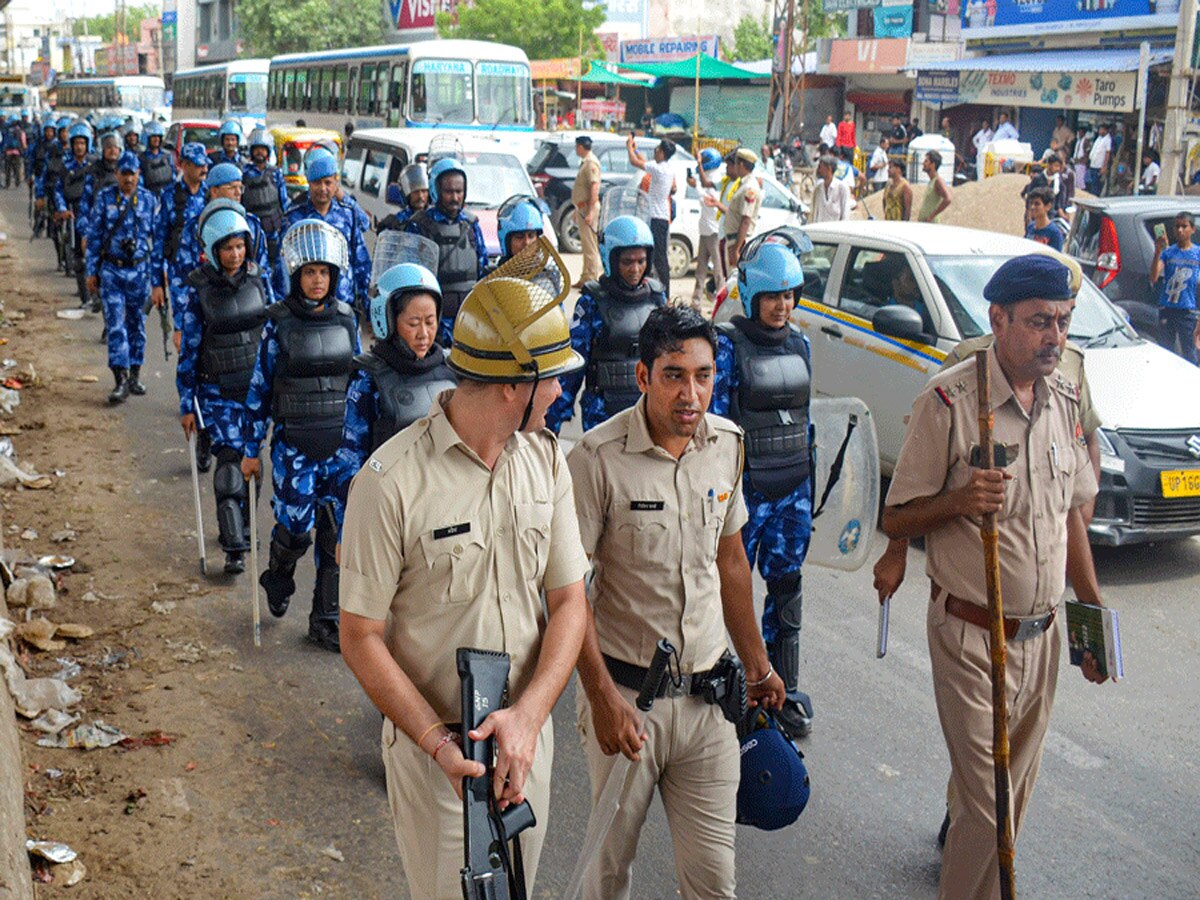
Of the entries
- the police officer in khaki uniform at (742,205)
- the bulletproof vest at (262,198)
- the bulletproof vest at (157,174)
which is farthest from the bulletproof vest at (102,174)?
the police officer in khaki uniform at (742,205)

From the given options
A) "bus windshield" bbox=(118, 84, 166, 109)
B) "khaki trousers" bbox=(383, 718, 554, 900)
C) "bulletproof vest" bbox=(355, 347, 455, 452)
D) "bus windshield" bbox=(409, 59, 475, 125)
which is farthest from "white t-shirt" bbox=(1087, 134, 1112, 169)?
"bus windshield" bbox=(118, 84, 166, 109)

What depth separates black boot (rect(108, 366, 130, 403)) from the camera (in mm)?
11523

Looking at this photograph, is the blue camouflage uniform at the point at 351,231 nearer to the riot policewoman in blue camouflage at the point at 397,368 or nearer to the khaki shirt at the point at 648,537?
the riot policewoman in blue camouflage at the point at 397,368

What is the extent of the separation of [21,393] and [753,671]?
975 cm

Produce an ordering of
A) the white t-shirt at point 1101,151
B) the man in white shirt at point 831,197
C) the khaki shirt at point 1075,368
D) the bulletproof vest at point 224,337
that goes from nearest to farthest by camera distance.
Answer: the khaki shirt at point 1075,368, the bulletproof vest at point 224,337, the man in white shirt at point 831,197, the white t-shirt at point 1101,151

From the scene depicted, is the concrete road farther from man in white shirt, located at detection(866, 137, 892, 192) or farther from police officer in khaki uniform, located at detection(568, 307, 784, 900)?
man in white shirt, located at detection(866, 137, 892, 192)

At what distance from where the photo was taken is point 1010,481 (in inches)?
148

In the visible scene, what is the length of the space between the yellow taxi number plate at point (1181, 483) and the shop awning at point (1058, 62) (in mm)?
19979

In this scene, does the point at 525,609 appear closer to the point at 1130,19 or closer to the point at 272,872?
the point at 272,872

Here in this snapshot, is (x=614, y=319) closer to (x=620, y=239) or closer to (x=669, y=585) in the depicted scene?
(x=620, y=239)

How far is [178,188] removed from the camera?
11477mm

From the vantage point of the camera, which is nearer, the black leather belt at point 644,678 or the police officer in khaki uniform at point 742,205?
the black leather belt at point 644,678

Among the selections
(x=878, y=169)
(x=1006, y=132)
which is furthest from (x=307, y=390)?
(x=1006, y=132)

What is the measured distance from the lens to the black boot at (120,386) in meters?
11.5
